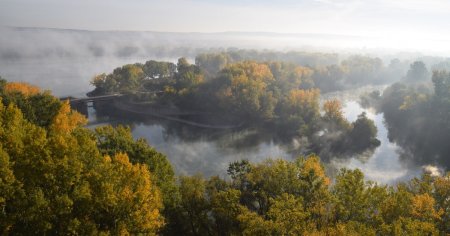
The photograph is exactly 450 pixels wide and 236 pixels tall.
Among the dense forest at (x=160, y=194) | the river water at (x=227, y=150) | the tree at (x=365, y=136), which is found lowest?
the river water at (x=227, y=150)

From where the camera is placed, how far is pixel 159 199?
2533cm

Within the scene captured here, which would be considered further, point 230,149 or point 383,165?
point 230,149

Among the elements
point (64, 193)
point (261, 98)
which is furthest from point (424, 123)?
point (64, 193)

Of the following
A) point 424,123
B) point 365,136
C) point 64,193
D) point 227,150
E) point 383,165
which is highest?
point 64,193

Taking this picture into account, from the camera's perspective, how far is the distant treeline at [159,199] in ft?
62.7

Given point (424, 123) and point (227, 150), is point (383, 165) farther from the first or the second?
point (227, 150)

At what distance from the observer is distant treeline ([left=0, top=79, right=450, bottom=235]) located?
19.1 metres

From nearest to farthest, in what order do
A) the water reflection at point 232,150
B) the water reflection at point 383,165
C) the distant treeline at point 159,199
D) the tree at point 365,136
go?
the distant treeline at point 159,199 → the water reflection at point 383,165 → the water reflection at point 232,150 → the tree at point 365,136

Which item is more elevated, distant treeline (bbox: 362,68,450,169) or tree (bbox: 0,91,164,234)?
tree (bbox: 0,91,164,234)

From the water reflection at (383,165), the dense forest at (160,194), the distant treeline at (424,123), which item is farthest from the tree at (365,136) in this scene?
the dense forest at (160,194)

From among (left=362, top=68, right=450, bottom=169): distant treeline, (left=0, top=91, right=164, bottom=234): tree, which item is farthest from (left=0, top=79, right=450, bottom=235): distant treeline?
(left=362, top=68, right=450, bottom=169): distant treeline

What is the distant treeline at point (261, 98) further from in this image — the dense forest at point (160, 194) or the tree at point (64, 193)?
the tree at point (64, 193)

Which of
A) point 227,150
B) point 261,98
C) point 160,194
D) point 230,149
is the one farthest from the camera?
point 261,98

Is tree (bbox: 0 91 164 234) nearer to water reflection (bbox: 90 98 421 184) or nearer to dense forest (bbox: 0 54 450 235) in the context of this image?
dense forest (bbox: 0 54 450 235)
